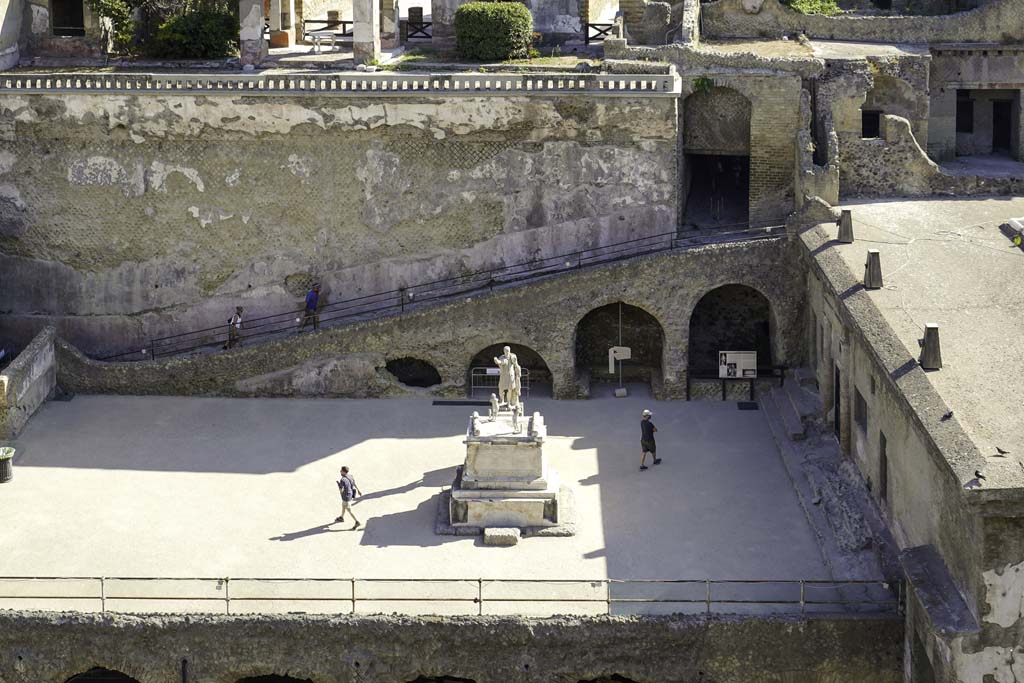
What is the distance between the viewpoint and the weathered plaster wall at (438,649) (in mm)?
32500

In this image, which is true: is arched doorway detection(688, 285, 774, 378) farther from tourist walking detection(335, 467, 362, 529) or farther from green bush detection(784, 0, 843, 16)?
tourist walking detection(335, 467, 362, 529)

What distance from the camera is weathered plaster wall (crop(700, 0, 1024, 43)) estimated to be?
1876 inches

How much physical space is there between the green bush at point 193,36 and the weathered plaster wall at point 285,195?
15.0ft

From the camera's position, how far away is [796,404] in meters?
40.8

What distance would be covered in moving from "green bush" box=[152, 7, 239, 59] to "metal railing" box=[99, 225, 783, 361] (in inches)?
302

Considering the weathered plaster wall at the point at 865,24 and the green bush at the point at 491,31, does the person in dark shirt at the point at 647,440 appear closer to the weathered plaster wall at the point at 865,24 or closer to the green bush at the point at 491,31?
the green bush at the point at 491,31

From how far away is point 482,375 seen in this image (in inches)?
1747

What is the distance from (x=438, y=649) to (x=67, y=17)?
951 inches

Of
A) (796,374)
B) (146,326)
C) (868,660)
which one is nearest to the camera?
(868,660)

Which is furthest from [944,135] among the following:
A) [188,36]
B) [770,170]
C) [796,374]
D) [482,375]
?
[188,36]

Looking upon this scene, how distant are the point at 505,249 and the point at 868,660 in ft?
51.6

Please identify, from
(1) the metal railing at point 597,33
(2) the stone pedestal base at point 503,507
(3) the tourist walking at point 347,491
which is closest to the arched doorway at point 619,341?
(1) the metal railing at point 597,33

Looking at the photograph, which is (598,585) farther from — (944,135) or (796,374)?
(944,135)

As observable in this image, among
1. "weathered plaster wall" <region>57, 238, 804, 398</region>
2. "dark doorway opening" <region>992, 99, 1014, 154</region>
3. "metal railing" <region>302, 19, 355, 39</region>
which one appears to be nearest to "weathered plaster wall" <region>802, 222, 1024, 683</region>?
"weathered plaster wall" <region>57, 238, 804, 398</region>
